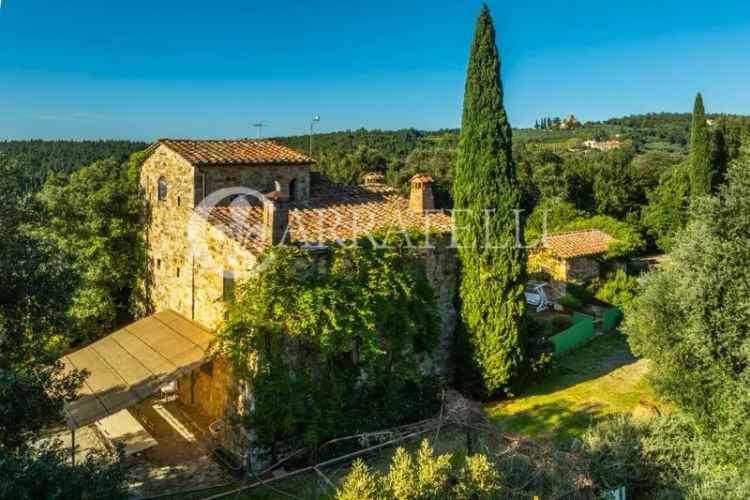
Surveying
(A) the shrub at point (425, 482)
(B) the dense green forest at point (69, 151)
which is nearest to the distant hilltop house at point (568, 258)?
(A) the shrub at point (425, 482)

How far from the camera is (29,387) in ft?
26.7

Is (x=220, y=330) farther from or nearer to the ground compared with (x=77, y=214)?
nearer to the ground

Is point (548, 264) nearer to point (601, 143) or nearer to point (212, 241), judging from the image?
point (212, 241)

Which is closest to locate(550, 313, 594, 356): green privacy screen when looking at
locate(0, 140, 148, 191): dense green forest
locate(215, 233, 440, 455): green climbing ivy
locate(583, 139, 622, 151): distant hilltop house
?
locate(215, 233, 440, 455): green climbing ivy

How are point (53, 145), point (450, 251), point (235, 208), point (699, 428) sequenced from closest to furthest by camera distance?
1. point (699, 428)
2. point (235, 208)
3. point (450, 251)
4. point (53, 145)

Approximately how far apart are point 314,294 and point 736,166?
9160mm

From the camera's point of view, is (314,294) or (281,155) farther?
(281,155)

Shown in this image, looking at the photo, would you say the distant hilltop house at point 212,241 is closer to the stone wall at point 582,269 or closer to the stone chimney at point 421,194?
the stone chimney at point 421,194

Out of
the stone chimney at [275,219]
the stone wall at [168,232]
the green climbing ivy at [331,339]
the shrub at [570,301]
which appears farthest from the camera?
the shrub at [570,301]

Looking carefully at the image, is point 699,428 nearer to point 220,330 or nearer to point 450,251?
point 450,251

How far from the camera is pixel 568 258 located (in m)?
26.6

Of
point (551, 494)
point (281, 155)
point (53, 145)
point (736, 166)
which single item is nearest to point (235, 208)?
point (281, 155)

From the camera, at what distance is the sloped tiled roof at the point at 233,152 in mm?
14601

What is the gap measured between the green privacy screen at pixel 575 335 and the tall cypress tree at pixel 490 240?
525 centimetres
